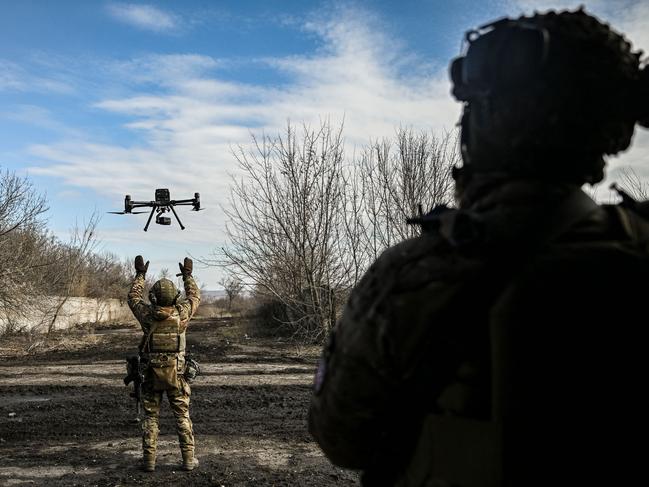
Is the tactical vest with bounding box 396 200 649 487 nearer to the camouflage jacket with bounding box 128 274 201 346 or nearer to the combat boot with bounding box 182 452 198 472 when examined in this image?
the camouflage jacket with bounding box 128 274 201 346

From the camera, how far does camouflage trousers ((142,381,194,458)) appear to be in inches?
215

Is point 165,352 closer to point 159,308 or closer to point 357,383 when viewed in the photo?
point 159,308

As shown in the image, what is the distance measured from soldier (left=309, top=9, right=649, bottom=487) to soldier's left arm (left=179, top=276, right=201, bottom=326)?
457 centimetres

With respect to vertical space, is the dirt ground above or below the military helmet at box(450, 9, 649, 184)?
below

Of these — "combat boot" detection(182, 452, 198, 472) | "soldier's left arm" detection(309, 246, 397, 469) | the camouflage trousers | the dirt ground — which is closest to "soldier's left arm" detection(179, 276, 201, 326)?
the camouflage trousers

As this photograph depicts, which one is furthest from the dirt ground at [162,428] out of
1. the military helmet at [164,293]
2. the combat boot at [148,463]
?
the military helmet at [164,293]

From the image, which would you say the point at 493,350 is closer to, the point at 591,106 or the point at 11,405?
the point at 591,106

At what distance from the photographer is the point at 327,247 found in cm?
1697

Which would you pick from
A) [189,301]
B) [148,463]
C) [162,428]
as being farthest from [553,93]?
[162,428]

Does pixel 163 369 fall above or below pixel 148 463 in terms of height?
above

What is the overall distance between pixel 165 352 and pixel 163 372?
0.63ft

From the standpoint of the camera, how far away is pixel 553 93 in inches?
46.0

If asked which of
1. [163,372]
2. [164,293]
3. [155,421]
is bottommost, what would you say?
[155,421]

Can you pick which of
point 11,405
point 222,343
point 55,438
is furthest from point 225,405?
point 222,343
